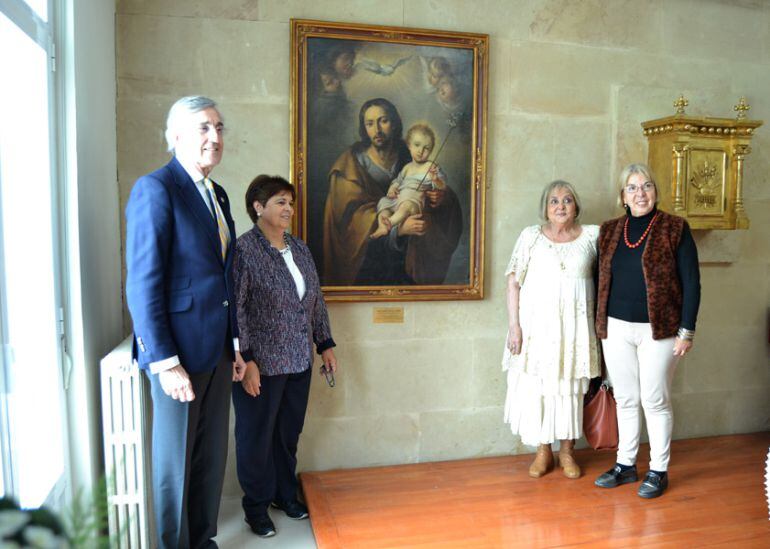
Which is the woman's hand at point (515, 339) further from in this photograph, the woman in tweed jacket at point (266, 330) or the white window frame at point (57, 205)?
the white window frame at point (57, 205)

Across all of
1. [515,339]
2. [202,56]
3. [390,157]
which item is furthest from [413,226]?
[202,56]

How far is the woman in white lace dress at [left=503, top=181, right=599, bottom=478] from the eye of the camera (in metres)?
3.32

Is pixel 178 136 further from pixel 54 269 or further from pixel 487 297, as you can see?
pixel 487 297

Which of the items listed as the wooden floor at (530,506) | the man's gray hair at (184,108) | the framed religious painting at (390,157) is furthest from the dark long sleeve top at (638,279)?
the man's gray hair at (184,108)

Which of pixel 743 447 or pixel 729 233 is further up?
pixel 729 233

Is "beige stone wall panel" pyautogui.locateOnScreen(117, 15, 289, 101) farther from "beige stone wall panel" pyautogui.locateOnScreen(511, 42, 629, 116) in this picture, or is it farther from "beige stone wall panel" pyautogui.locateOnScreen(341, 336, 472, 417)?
"beige stone wall panel" pyautogui.locateOnScreen(341, 336, 472, 417)

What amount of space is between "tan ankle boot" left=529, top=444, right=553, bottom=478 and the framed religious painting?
98 cm

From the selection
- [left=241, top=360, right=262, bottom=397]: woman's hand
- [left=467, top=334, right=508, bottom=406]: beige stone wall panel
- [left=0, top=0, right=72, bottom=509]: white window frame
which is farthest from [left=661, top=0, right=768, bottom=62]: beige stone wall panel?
[left=0, top=0, right=72, bottom=509]: white window frame

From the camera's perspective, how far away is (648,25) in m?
3.89

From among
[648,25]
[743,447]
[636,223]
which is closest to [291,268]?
[636,223]

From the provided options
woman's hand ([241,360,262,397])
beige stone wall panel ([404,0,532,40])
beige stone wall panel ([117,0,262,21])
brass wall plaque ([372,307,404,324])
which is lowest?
woman's hand ([241,360,262,397])

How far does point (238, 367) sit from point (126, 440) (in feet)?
1.67

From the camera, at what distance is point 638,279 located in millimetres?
3143

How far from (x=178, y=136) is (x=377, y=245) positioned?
4.80ft
